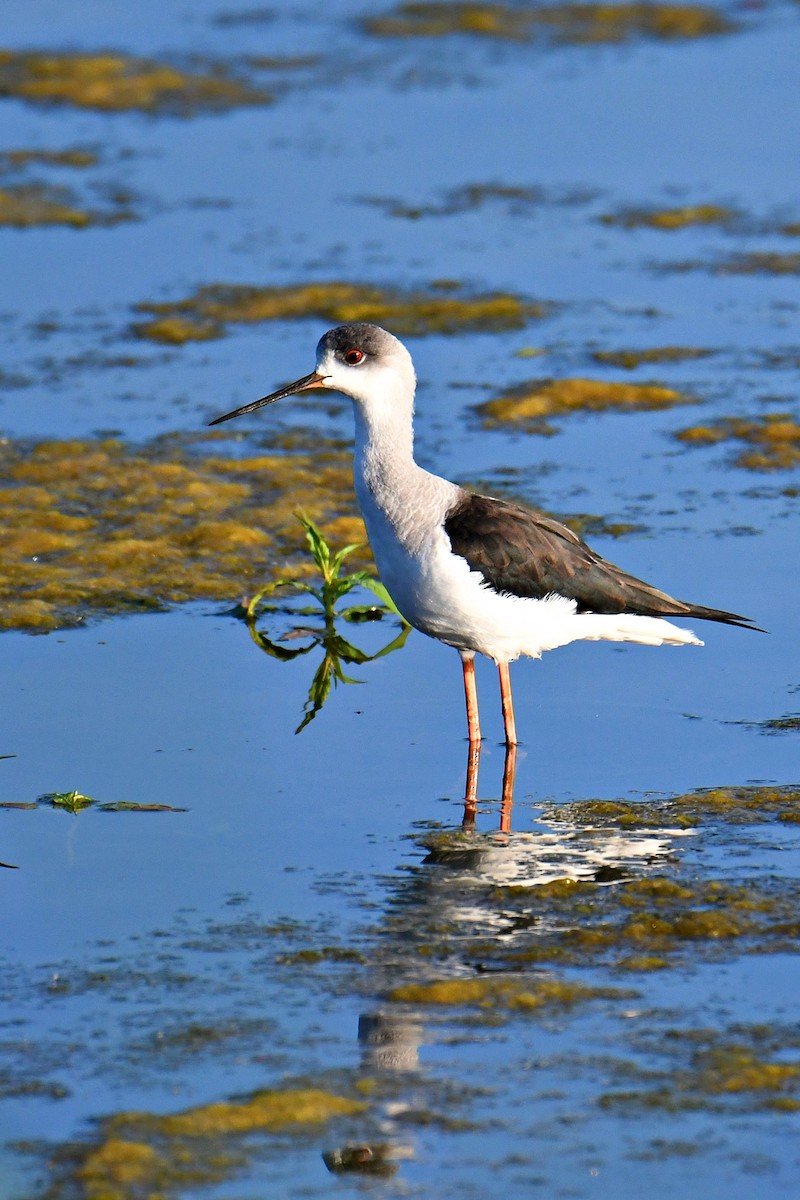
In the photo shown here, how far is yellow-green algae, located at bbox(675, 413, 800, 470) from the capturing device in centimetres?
928

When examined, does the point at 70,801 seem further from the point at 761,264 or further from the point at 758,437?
the point at 761,264

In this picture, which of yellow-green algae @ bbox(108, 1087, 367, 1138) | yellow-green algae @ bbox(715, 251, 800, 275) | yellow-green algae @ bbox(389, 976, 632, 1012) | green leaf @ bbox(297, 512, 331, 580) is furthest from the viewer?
yellow-green algae @ bbox(715, 251, 800, 275)

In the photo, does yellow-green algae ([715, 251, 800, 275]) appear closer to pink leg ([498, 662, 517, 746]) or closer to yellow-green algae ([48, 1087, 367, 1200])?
pink leg ([498, 662, 517, 746])

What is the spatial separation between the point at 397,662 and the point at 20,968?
9.05 feet

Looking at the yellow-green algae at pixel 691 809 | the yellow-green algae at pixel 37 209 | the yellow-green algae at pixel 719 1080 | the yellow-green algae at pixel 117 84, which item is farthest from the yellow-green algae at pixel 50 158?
the yellow-green algae at pixel 719 1080

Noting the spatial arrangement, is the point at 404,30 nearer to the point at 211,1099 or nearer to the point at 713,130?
the point at 713,130

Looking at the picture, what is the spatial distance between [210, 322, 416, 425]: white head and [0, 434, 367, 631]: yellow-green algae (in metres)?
1.58

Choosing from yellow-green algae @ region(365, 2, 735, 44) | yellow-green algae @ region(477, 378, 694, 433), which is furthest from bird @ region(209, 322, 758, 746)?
yellow-green algae @ region(365, 2, 735, 44)

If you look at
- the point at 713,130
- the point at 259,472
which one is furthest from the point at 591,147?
the point at 259,472

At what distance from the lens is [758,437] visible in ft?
31.3

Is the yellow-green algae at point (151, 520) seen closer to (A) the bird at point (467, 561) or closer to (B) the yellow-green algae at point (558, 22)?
(A) the bird at point (467, 561)

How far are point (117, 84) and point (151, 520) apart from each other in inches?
360

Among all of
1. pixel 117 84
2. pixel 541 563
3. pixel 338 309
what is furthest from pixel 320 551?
pixel 117 84

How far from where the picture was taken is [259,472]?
366 inches
